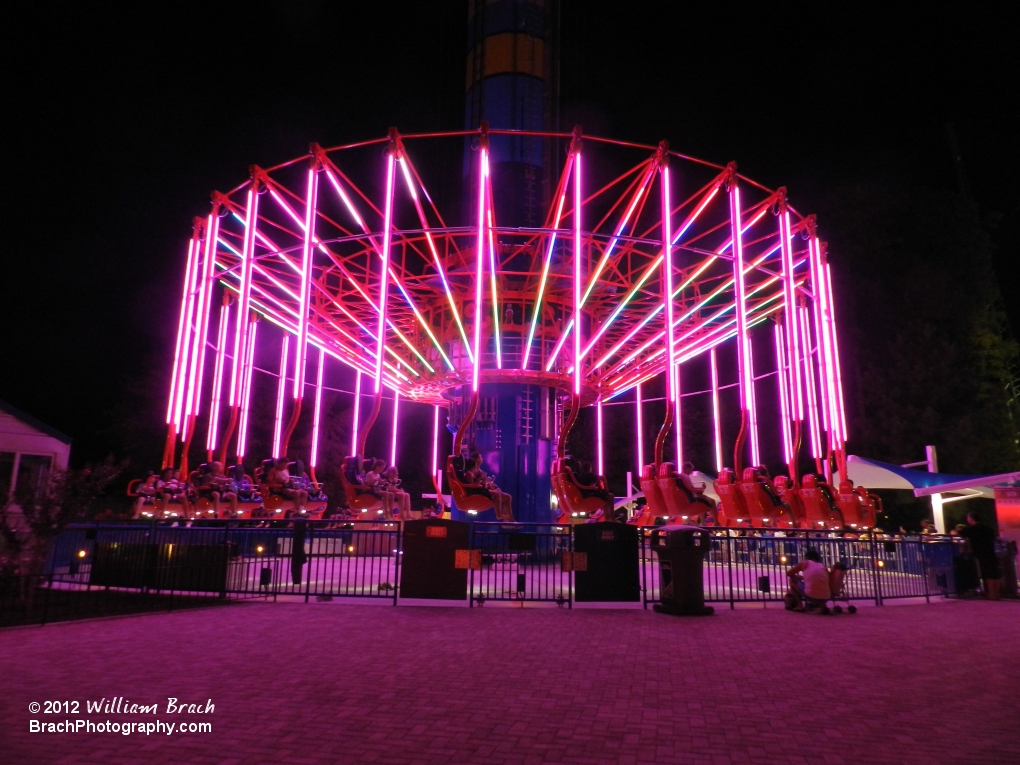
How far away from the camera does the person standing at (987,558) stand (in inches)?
571

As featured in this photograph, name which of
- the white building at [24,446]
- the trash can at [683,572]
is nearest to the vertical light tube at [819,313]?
the trash can at [683,572]

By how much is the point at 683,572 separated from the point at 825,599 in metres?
2.56

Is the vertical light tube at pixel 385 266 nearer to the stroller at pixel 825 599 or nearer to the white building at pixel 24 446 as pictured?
the stroller at pixel 825 599

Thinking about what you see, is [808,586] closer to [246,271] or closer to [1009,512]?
[1009,512]

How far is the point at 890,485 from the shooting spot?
22.6 metres

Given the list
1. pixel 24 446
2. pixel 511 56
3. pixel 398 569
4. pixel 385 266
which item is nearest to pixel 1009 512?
pixel 398 569

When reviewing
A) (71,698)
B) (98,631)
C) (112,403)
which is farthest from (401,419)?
(71,698)

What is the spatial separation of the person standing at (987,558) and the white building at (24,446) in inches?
1053

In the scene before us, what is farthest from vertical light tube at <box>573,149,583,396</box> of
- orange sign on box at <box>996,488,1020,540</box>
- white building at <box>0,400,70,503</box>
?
white building at <box>0,400,70,503</box>

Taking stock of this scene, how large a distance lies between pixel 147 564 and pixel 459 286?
32.6 feet

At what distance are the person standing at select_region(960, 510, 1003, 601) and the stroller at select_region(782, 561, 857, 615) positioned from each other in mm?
4660

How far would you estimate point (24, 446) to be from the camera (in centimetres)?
2505

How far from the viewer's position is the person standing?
14.5 meters

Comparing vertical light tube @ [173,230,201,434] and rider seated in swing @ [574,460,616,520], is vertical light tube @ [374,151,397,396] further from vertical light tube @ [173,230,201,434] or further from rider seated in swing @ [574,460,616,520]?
vertical light tube @ [173,230,201,434]
